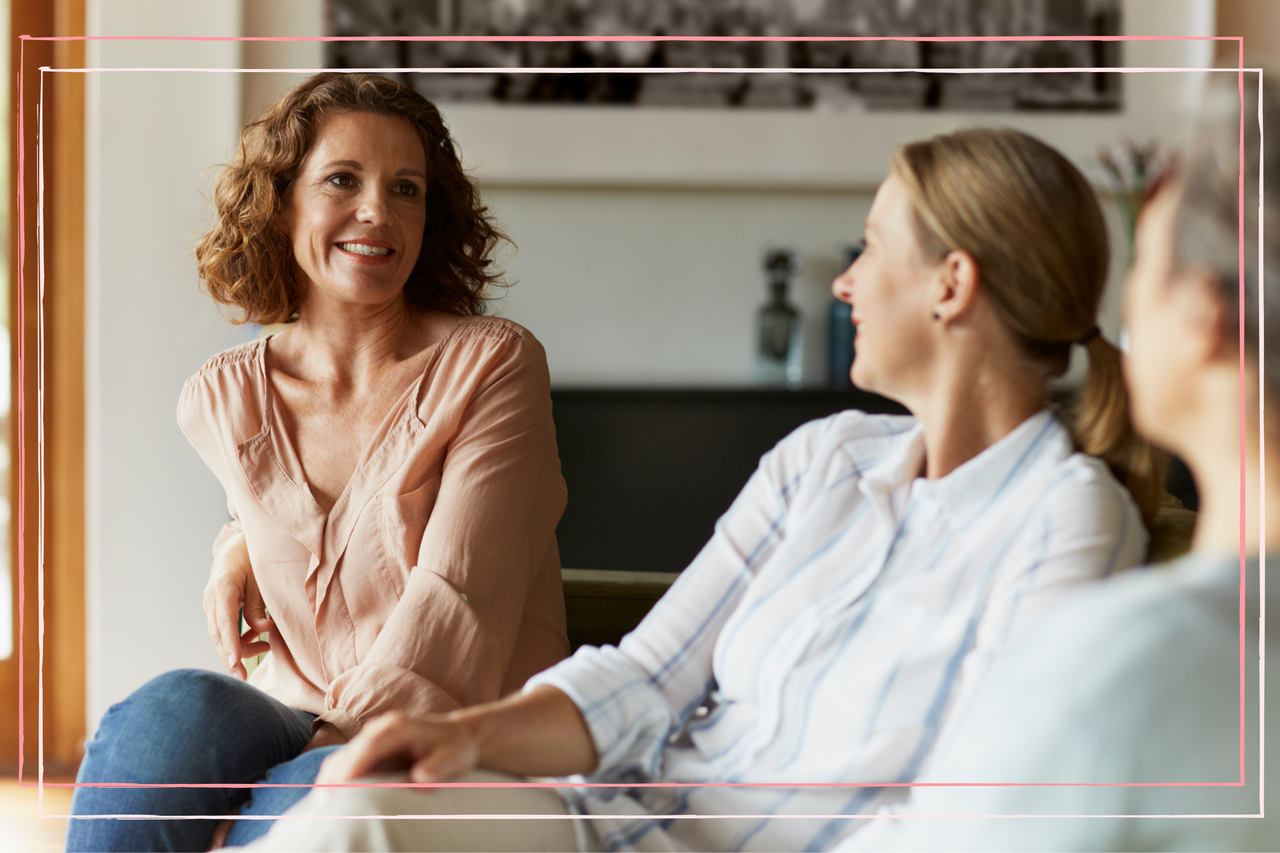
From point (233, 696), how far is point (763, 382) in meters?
0.58

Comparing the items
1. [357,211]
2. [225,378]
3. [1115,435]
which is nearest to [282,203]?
[357,211]

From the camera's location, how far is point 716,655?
90 centimetres

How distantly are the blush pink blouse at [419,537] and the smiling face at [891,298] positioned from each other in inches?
12.3

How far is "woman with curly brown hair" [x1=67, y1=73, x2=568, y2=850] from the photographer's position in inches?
Answer: 36.8

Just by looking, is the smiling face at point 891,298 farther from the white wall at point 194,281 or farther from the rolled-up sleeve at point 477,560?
the rolled-up sleeve at point 477,560

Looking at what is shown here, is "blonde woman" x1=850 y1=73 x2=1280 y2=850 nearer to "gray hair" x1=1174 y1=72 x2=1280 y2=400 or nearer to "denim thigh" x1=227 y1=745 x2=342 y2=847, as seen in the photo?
"gray hair" x1=1174 y1=72 x2=1280 y2=400

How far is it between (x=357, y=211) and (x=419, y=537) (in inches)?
12.4

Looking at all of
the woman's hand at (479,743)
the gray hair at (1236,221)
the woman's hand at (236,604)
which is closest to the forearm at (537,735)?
the woman's hand at (479,743)

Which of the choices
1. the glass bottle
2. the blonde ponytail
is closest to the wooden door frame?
the glass bottle

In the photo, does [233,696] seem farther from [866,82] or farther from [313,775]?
[866,82]

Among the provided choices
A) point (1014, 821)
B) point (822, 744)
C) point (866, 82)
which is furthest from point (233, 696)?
point (866, 82)

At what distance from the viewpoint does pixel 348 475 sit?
3.14 ft

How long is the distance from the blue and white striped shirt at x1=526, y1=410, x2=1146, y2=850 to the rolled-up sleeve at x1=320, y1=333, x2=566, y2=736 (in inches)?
3.3

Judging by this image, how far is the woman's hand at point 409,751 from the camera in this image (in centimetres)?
83
